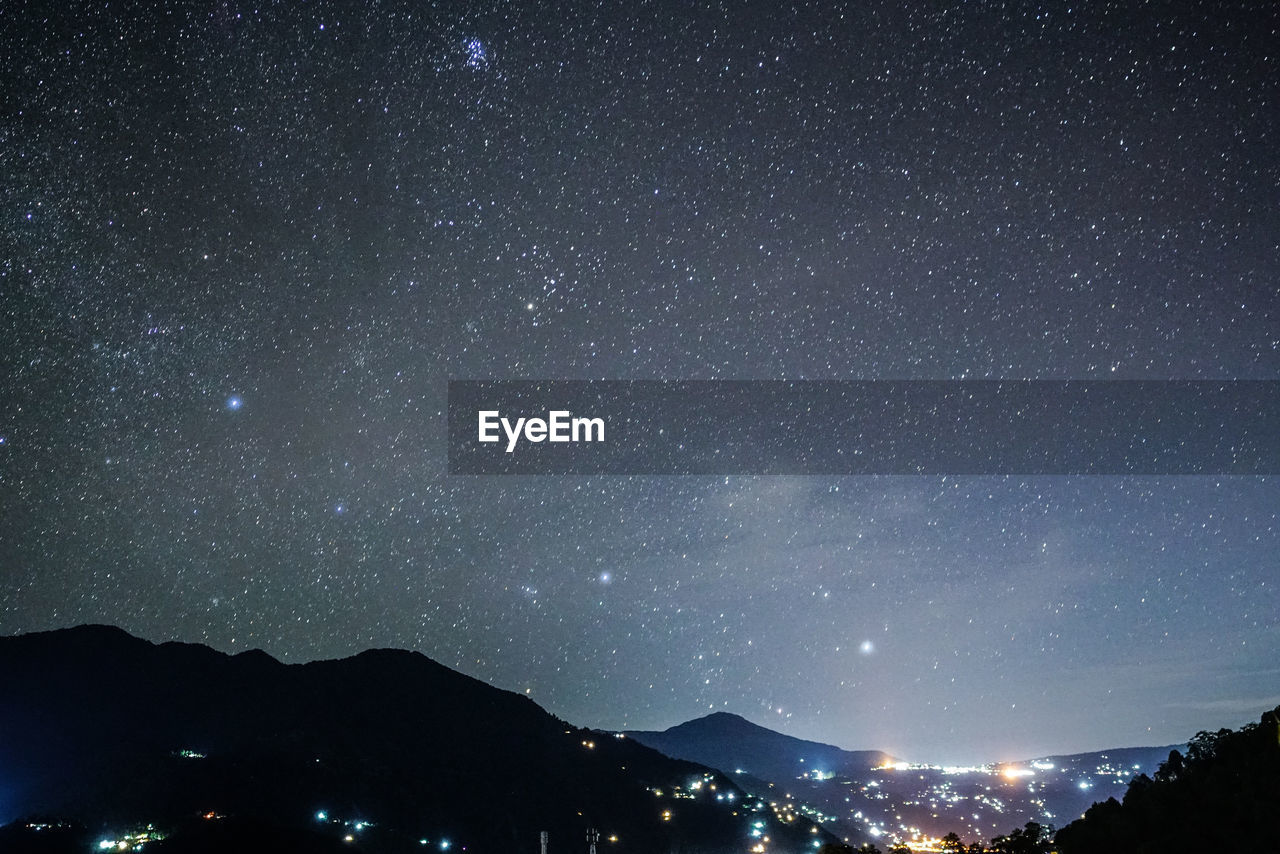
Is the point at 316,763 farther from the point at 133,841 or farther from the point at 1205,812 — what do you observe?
the point at 1205,812

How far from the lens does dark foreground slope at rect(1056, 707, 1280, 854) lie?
2650 centimetres

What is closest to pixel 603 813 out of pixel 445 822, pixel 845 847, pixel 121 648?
pixel 445 822

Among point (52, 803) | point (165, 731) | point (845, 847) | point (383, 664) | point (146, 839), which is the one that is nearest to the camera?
point (845, 847)

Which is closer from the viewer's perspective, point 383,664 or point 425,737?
point 425,737

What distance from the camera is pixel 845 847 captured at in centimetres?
2283

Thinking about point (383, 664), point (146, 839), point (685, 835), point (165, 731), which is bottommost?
point (685, 835)

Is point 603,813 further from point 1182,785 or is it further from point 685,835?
point 1182,785

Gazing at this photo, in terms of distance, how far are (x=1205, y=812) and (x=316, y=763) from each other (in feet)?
346

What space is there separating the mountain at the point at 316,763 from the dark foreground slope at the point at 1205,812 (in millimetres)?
67260

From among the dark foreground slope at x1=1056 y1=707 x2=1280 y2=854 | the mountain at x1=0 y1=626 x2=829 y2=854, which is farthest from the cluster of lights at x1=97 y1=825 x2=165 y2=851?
the dark foreground slope at x1=1056 y1=707 x2=1280 y2=854

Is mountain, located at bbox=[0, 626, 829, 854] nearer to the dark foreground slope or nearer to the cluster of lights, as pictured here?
the cluster of lights

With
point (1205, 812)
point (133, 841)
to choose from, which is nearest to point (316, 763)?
point (133, 841)

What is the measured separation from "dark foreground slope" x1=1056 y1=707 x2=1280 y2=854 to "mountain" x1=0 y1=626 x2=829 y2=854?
2648 inches

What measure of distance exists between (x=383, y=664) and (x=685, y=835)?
9264 centimetres
